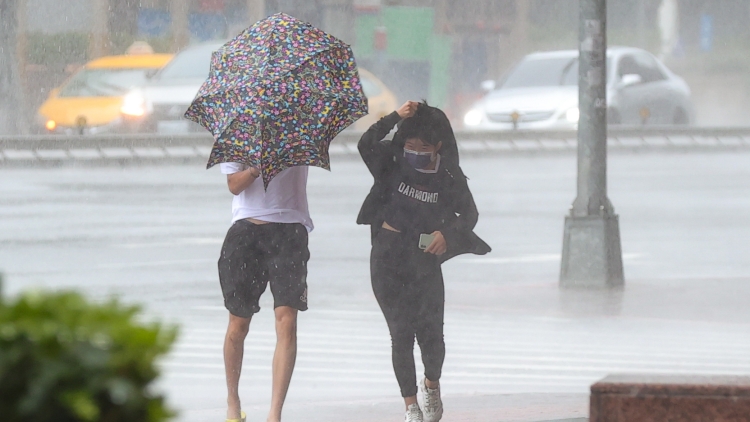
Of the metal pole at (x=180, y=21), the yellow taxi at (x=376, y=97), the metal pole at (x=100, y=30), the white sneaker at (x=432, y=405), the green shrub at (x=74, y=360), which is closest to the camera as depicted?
the green shrub at (x=74, y=360)

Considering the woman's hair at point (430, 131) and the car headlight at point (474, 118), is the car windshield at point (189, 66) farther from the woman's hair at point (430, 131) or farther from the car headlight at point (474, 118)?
the woman's hair at point (430, 131)

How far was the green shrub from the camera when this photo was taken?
Answer: 1.78m

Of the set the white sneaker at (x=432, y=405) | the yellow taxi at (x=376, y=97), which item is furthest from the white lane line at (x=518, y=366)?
the yellow taxi at (x=376, y=97)

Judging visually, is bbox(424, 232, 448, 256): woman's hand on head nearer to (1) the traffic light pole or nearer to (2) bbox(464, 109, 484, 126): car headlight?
(1) the traffic light pole

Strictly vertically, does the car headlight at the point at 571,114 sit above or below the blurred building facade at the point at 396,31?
below

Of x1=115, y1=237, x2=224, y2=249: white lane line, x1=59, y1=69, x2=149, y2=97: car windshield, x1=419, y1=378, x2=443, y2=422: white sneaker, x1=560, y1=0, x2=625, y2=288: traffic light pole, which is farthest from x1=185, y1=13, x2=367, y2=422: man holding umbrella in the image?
x1=59, y1=69, x2=149, y2=97: car windshield

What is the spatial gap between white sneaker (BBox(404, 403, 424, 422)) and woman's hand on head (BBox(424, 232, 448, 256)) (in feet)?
2.06

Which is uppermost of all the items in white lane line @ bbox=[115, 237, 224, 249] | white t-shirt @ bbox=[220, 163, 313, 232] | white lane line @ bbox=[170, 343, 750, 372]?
white t-shirt @ bbox=[220, 163, 313, 232]

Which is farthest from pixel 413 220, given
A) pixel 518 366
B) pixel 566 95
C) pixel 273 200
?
pixel 566 95

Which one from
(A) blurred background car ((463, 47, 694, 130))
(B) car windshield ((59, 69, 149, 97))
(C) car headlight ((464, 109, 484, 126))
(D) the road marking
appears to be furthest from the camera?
(C) car headlight ((464, 109, 484, 126))

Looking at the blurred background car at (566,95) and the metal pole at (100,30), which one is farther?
the metal pole at (100,30)

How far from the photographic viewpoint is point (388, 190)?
5.75 metres

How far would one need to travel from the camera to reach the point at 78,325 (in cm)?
181

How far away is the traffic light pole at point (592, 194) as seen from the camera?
1017 centimetres
